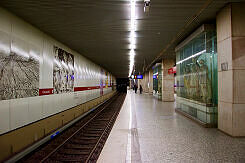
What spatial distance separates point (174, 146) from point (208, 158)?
922mm

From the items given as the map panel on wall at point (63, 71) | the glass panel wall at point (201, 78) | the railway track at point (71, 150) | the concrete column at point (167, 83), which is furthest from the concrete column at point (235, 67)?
the concrete column at point (167, 83)

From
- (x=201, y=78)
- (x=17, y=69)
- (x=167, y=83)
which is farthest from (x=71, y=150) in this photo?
(x=167, y=83)

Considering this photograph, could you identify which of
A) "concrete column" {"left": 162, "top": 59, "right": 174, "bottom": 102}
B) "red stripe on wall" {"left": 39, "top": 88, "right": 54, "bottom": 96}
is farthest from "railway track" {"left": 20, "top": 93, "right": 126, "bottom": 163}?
"concrete column" {"left": 162, "top": 59, "right": 174, "bottom": 102}

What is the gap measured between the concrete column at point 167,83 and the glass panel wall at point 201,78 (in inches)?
248

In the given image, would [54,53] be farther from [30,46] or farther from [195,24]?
[195,24]

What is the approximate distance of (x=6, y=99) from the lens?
4.45 m

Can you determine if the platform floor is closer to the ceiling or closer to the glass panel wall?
the glass panel wall

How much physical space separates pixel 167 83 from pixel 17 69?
42.6ft

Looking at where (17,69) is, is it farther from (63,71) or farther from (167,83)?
(167,83)

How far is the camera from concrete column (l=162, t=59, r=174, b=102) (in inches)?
609

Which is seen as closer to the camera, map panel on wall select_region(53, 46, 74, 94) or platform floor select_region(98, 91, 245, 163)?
platform floor select_region(98, 91, 245, 163)

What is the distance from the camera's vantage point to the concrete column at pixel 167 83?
1546 cm

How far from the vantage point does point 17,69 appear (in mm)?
4906

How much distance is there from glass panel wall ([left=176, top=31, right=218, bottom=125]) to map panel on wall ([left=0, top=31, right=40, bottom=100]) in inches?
254
